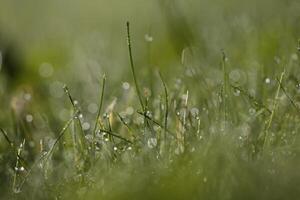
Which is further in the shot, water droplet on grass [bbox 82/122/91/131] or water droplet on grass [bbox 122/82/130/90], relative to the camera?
water droplet on grass [bbox 122/82/130/90]

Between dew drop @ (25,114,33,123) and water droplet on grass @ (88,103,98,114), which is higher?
water droplet on grass @ (88,103,98,114)

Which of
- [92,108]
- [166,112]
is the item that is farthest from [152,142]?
[92,108]

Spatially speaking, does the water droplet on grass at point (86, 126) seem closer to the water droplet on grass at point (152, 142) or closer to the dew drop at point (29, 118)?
the dew drop at point (29, 118)

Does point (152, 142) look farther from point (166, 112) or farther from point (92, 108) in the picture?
point (92, 108)

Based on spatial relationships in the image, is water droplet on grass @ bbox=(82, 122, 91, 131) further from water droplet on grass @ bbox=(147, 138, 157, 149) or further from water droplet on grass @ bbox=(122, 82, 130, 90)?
water droplet on grass @ bbox=(147, 138, 157, 149)

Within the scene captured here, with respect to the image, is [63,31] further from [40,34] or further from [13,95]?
[13,95]

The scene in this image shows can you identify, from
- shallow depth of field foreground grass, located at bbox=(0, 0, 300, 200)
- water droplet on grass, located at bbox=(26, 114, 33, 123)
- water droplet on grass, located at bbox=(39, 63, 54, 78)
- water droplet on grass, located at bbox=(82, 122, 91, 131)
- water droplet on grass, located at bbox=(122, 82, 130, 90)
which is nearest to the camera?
shallow depth of field foreground grass, located at bbox=(0, 0, 300, 200)

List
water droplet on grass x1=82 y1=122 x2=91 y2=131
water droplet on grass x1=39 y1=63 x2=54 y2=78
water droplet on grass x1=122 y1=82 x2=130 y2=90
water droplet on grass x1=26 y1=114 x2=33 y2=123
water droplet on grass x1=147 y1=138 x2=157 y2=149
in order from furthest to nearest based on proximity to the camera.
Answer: water droplet on grass x1=39 y1=63 x2=54 y2=78 → water droplet on grass x1=122 y1=82 x2=130 y2=90 → water droplet on grass x1=26 y1=114 x2=33 y2=123 → water droplet on grass x1=82 y1=122 x2=91 y2=131 → water droplet on grass x1=147 y1=138 x2=157 y2=149

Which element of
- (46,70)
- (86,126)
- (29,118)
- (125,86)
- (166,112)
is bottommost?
(166,112)

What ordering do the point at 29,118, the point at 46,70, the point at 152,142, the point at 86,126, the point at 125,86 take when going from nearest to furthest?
the point at 152,142 → the point at 86,126 → the point at 29,118 → the point at 125,86 → the point at 46,70

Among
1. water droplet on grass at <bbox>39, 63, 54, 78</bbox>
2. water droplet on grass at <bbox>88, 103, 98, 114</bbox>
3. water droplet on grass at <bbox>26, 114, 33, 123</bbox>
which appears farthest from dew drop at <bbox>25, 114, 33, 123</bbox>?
water droplet on grass at <bbox>39, 63, 54, 78</bbox>
